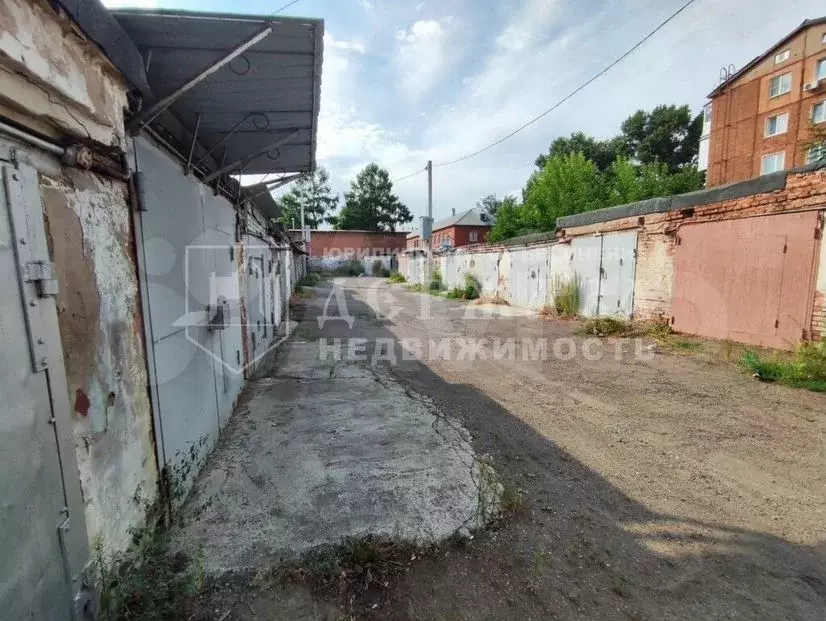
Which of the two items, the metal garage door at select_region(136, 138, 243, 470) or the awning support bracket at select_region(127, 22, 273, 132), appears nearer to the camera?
the awning support bracket at select_region(127, 22, 273, 132)

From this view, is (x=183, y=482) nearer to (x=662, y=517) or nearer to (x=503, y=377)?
(x=662, y=517)

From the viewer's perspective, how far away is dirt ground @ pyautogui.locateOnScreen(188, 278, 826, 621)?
1.75 meters

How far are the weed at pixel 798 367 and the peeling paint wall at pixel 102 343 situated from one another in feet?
21.4


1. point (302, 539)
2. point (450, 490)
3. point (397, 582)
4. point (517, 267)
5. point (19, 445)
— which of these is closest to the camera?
point (19, 445)

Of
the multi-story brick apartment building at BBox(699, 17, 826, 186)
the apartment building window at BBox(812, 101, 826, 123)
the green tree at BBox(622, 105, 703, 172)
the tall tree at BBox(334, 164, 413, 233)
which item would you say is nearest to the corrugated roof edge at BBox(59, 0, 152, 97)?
the multi-story brick apartment building at BBox(699, 17, 826, 186)


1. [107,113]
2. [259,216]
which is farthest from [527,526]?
[259,216]

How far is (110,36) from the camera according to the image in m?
1.63

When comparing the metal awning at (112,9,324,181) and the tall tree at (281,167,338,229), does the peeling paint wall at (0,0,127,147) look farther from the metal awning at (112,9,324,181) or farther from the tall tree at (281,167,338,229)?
the tall tree at (281,167,338,229)

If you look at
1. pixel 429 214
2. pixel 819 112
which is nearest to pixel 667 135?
pixel 819 112

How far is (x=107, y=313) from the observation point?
1686 millimetres

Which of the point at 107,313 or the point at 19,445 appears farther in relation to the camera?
the point at 107,313

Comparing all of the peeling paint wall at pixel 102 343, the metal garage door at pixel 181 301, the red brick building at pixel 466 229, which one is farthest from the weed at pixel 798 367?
the red brick building at pixel 466 229

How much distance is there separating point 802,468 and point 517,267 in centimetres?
1037

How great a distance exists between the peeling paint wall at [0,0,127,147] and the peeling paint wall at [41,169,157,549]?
208mm
